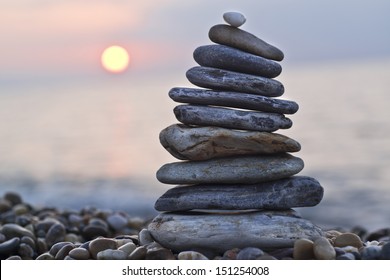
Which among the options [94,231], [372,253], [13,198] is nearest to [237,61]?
[372,253]

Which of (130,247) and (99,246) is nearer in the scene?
(130,247)

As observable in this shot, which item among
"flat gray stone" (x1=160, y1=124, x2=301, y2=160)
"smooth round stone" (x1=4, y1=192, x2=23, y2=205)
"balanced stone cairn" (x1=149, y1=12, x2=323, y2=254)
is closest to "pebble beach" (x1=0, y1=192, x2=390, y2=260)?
"balanced stone cairn" (x1=149, y1=12, x2=323, y2=254)

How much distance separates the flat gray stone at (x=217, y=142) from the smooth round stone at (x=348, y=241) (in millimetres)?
1068

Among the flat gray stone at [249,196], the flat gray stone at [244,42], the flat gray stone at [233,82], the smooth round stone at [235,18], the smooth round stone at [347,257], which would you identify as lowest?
the smooth round stone at [347,257]

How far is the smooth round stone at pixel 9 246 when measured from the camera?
8320 mm

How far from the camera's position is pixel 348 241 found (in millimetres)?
7051

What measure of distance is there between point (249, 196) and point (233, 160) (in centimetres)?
40

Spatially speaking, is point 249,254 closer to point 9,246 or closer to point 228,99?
point 228,99

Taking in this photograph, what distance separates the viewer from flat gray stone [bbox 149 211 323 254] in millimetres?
6688

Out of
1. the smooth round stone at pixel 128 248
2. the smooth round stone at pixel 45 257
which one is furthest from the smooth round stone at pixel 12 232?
the smooth round stone at pixel 128 248

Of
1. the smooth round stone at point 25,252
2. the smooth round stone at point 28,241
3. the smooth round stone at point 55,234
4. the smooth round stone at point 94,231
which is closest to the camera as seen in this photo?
the smooth round stone at point 25,252

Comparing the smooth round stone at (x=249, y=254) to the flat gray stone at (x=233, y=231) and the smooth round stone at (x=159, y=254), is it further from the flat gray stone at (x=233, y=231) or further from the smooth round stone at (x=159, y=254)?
the smooth round stone at (x=159, y=254)

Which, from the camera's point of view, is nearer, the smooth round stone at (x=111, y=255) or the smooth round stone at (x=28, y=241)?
the smooth round stone at (x=111, y=255)

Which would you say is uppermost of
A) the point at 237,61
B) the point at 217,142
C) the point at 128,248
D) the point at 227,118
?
the point at 237,61
